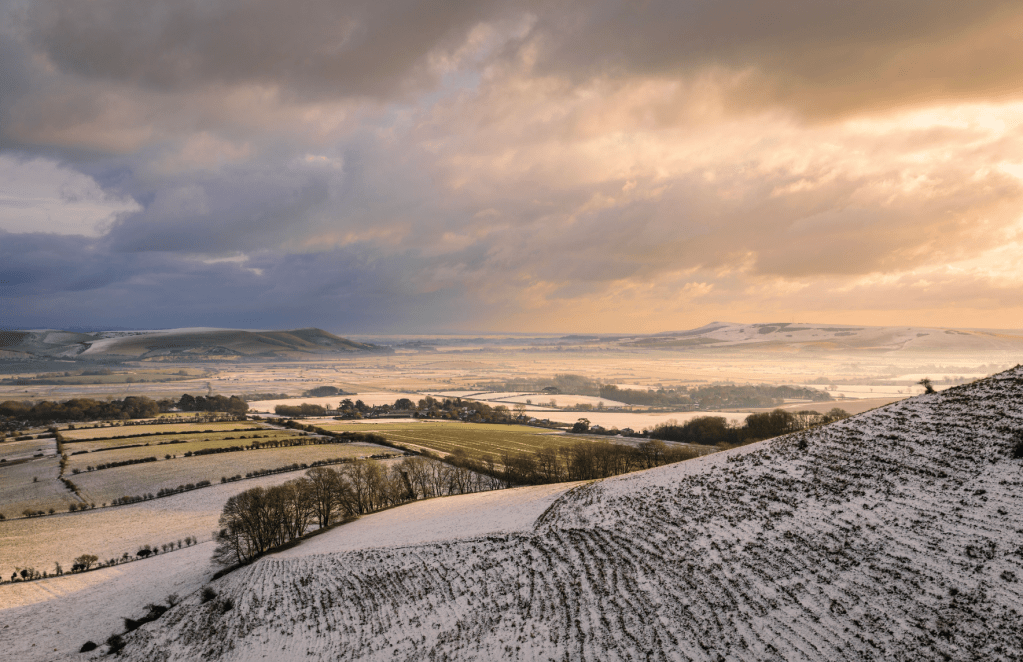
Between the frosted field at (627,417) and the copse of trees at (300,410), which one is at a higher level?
the copse of trees at (300,410)

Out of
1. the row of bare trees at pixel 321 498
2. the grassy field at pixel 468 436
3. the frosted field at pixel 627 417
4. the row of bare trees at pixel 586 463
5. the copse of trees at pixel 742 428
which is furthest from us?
the frosted field at pixel 627 417

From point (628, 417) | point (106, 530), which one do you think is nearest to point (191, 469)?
point (106, 530)

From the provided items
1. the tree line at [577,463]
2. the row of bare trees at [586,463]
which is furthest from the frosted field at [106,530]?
the row of bare trees at [586,463]

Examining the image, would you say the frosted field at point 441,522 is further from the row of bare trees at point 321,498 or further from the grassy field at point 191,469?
the grassy field at point 191,469

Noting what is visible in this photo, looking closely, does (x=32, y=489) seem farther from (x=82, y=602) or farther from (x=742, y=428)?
(x=742, y=428)

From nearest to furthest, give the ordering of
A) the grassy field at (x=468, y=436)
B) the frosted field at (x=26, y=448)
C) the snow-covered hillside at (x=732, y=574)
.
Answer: the snow-covered hillside at (x=732, y=574), the frosted field at (x=26, y=448), the grassy field at (x=468, y=436)

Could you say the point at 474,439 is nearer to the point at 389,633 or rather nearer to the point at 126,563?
the point at 126,563

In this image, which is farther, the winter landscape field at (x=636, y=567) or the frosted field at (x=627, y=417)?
the frosted field at (x=627, y=417)
